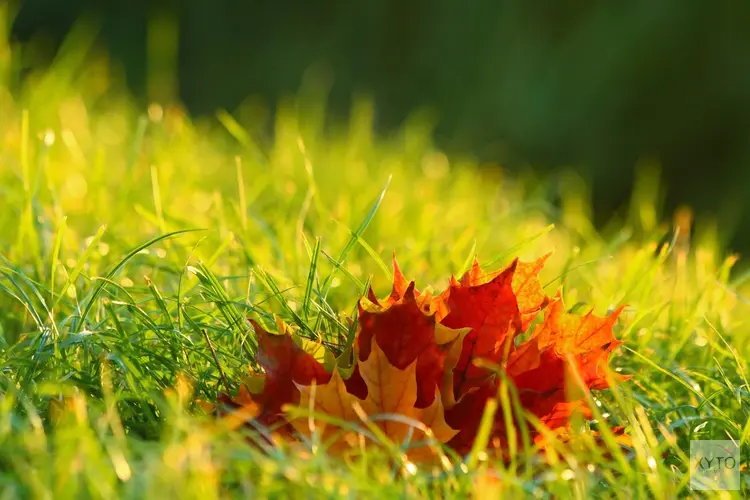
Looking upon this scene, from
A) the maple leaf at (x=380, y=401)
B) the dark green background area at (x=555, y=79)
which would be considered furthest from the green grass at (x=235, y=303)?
the dark green background area at (x=555, y=79)

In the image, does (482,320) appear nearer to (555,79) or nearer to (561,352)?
(561,352)

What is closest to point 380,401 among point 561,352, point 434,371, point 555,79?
point 434,371

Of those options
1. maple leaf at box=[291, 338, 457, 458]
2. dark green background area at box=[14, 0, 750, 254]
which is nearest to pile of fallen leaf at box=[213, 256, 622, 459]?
maple leaf at box=[291, 338, 457, 458]

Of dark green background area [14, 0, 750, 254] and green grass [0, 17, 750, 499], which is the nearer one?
green grass [0, 17, 750, 499]

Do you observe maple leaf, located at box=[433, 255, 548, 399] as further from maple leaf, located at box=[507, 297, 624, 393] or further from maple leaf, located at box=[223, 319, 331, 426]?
maple leaf, located at box=[223, 319, 331, 426]

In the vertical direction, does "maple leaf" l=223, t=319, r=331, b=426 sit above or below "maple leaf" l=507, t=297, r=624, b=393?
below

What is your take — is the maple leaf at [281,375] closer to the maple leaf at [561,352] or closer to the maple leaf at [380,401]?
the maple leaf at [380,401]

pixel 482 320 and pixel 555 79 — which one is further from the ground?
pixel 482 320

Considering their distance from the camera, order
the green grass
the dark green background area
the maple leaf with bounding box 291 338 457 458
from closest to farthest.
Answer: the green grass, the maple leaf with bounding box 291 338 457 458, the dark green background area
